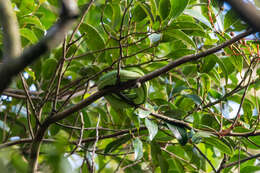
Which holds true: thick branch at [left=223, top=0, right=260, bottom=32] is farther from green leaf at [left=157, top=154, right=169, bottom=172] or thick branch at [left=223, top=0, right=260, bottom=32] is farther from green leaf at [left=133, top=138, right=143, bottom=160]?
green leaf at [left=157, top=154, right=169, bottom=172]

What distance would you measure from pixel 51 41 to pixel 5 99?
92 cm

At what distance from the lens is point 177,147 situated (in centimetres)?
113

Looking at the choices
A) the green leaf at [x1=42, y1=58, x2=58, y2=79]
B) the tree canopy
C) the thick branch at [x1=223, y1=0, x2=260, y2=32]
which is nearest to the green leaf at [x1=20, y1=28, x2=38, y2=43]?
the tree canopy

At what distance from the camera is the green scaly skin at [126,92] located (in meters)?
0.72

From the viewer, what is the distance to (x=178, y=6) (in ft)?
2.64

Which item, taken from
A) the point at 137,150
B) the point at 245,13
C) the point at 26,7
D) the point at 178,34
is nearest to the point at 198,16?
the point at 178,34

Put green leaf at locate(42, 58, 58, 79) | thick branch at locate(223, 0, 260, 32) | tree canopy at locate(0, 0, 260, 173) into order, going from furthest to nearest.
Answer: green leaf at locate(42, 58, 58, 79), tree canopy at locate(0, 0, 260, 173), thick branch at locate(223, 0, 260, 32)

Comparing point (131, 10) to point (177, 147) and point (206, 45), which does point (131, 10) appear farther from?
point (177, 147)

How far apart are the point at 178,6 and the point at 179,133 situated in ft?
1.09

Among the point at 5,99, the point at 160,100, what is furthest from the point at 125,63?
the point at 5,99

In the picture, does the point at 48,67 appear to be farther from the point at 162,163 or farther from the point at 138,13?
the point at 162,163

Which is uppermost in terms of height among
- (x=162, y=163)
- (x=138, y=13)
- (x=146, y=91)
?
(x=138, y=13)

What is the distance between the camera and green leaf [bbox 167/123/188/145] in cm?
81

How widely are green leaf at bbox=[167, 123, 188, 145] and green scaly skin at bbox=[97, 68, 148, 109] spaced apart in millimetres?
111
